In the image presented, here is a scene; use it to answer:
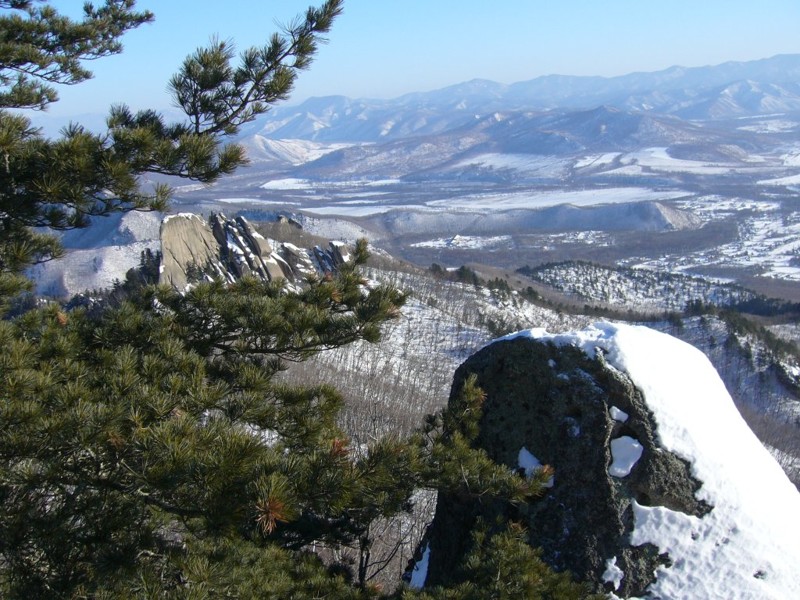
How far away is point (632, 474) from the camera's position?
20.4 feet

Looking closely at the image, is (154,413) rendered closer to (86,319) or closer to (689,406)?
(86,319)

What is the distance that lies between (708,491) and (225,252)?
33726 millimetres

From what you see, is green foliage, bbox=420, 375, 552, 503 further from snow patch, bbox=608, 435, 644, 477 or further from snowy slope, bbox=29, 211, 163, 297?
snowy slope, bbox=29, 211, 163, 297

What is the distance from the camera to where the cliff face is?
5.89 meters

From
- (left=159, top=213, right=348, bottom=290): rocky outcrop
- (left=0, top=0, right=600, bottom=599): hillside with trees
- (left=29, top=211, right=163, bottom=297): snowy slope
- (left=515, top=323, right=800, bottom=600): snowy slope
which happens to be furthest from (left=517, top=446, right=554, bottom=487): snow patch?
(left=29, top=211, right=163, bottom=297): snowy slope

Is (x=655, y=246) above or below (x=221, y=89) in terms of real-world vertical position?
below

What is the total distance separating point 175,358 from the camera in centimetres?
547

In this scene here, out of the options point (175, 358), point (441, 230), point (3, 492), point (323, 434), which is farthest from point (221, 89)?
point (441, 230)

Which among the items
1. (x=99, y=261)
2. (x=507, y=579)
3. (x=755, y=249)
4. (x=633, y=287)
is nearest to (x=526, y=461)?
(x=507, y=579)

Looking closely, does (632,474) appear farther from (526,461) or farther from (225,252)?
(225,252)

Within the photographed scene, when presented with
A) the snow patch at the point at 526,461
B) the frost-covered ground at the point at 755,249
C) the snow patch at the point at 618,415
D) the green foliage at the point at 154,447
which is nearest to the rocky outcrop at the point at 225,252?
the green foliage at the point at 154,447

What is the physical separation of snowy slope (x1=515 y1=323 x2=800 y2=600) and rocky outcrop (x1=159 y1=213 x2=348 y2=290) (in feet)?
90.5

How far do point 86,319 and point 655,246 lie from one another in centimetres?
9674

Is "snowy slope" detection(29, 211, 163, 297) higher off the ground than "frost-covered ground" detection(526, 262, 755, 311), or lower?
higher
